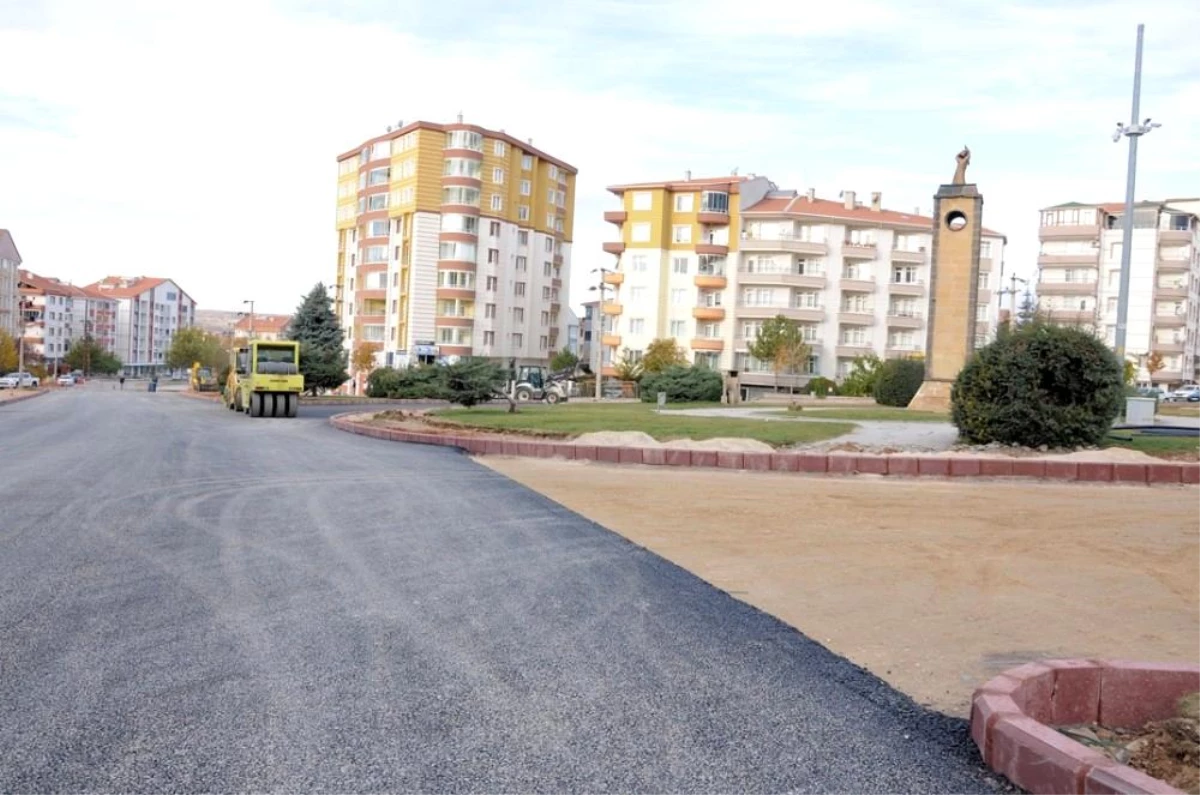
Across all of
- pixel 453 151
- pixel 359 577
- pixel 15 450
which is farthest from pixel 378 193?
pixel 359 577

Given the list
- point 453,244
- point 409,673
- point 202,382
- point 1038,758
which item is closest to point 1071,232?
point 453,244

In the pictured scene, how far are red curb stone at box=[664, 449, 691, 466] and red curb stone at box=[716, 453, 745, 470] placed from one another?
580mm

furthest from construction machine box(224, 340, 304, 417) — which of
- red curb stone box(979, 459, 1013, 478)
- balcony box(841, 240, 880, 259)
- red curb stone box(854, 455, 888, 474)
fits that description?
balcony box(841, 240, 880, 259)

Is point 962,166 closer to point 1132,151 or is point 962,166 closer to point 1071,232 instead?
point 1132,151

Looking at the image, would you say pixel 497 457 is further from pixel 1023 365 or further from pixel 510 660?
pixel 510 660

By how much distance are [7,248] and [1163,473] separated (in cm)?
13086

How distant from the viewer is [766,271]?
90.4 m

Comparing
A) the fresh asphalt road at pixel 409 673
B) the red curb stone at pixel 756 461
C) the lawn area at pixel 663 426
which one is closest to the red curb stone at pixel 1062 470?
the red curb stone at pixel 756 461

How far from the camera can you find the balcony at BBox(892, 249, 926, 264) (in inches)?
3551

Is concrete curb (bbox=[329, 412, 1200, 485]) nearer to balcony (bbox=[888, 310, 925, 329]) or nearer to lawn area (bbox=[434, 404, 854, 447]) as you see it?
lawn area (bbox=[434, 404, 854, 447])

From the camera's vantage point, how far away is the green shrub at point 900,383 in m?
44.9

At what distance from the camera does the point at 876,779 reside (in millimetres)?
4535

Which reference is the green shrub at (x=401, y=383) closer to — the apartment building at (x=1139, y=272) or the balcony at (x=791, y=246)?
the balcony at (x=791, y=246)

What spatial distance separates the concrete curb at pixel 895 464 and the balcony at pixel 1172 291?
9262 cm
